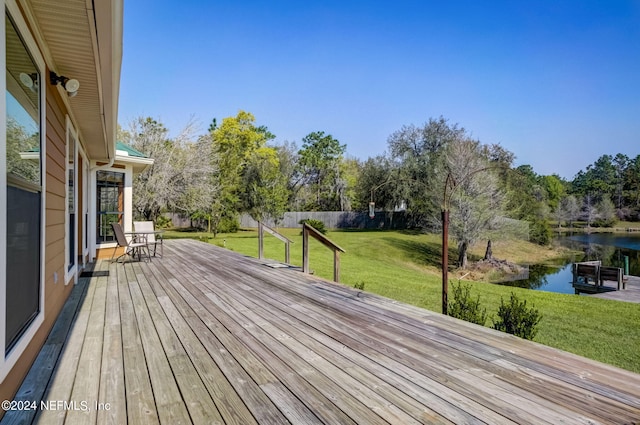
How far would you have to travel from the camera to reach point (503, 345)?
2598 mm

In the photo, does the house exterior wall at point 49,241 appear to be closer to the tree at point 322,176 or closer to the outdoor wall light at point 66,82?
the outdoor wall light at point 66,82

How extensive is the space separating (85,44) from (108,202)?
598 cm

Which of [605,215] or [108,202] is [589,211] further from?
[108,202]

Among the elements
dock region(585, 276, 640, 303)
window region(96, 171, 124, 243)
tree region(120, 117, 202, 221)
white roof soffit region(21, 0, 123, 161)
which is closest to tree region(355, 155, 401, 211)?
tree region(120, 117, 202, 221)

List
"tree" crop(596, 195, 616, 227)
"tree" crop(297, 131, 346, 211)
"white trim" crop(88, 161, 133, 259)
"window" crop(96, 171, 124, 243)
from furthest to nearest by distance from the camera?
"tree" crop(596, 195, 616, 227)
"tree" crop(297, 131, 346, 211)
"window" crop(96, 171, 124, 243)
"white trim" crop(88, 161, 133, 259)

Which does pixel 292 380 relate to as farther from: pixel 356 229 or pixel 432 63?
pixel 356 229

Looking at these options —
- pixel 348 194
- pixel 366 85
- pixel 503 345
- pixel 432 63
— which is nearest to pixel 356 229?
pixel 348 194

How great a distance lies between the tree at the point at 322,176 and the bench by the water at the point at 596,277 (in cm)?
2268

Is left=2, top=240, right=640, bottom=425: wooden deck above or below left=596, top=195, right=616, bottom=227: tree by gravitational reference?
below

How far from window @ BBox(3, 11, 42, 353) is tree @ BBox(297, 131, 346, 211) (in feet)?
99.2

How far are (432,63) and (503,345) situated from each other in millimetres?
13112

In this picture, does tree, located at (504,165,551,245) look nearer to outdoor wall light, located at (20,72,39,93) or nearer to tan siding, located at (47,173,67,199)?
tan siding, located at (47,173,67,199)

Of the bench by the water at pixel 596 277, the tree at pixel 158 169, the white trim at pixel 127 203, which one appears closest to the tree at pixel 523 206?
the bench by the water at pixel 596 277

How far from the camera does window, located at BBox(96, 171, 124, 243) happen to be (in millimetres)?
7664
